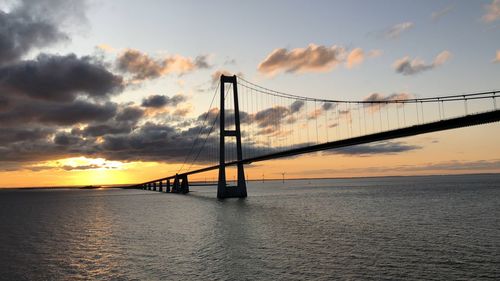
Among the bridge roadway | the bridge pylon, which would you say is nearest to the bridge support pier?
the bridge pylon

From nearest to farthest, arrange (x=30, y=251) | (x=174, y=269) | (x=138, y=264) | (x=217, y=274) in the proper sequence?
(x=217, y=274) < (x=174, y=269) < (x=138, y=264) < (x=30, y=251)

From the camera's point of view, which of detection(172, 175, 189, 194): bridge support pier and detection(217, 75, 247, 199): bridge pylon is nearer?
detection(217, 75, 247, 199): bridge pylon

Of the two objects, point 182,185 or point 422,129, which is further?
point 182,185

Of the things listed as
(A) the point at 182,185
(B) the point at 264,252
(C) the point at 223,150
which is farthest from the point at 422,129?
(A) the point at 182,185

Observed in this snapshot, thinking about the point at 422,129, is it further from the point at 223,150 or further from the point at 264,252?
the point at 223,150

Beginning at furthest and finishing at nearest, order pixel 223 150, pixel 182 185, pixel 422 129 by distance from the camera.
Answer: pixel 182 185 < pixel 223 150 < pixel 422 129

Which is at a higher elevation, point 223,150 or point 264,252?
point 223,150

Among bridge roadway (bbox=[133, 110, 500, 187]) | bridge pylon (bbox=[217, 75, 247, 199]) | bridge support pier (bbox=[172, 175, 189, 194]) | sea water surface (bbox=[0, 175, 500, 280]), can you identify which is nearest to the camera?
sea water surface (bbox=[0, 175, 500, 280])

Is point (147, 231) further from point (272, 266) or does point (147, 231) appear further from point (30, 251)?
point (272, 266)

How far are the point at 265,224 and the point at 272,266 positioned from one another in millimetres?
18893

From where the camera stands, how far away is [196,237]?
32531 millimetres

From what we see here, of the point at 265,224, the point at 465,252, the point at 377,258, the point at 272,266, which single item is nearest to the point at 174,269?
the point at 272,266

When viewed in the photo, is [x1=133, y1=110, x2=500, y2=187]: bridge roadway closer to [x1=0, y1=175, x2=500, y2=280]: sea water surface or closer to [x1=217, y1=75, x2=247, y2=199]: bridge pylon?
[x1=0, y1=175, x2=500, y2=280]: sea water surface

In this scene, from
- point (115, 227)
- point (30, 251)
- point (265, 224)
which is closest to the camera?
point (30, 251)
